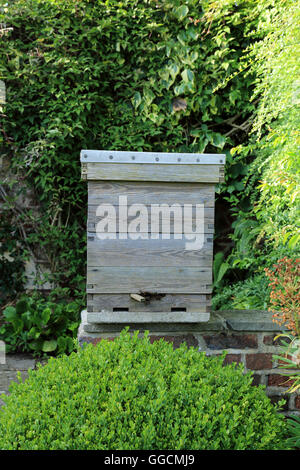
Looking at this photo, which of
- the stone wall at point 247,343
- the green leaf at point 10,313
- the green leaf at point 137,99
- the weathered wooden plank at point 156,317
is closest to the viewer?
the weathered wooden plank at point 156,317

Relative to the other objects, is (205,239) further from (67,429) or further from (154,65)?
(154,65)

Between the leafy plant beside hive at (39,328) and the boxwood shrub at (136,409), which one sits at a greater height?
the boxwood shrub at (136,409)

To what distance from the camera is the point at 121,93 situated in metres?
4.02

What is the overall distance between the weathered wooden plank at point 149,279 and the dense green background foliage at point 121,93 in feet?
4.71

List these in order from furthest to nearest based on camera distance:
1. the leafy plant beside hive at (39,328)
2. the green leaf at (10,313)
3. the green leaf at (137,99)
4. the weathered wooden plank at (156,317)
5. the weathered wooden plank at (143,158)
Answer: the green leaf at (137,99) → the green leaf at (10,313) → the leafy plant beside hive at (39,328) → the weathered wooden plank at (156,317) → the weathered wooden plank at (143,158)

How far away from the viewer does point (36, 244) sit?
14.0 feet

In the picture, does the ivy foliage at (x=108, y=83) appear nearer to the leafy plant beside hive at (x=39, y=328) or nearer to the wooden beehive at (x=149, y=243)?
the leafy plant beside hive at (x=39, y=328)

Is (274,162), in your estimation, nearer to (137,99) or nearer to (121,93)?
(137,99)

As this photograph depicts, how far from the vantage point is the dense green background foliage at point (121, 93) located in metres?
3.83

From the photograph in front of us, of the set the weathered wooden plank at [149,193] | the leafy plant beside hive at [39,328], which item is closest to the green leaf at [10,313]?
the leafy plant beside hive at [39,328]

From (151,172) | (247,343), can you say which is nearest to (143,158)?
(151,172)

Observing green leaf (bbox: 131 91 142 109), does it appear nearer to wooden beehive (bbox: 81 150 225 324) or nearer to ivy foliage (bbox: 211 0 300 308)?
ivy foliage (bbox: 211 0 300 308)

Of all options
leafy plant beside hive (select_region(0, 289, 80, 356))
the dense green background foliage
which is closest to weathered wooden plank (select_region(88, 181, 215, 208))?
the dense green background foliage
